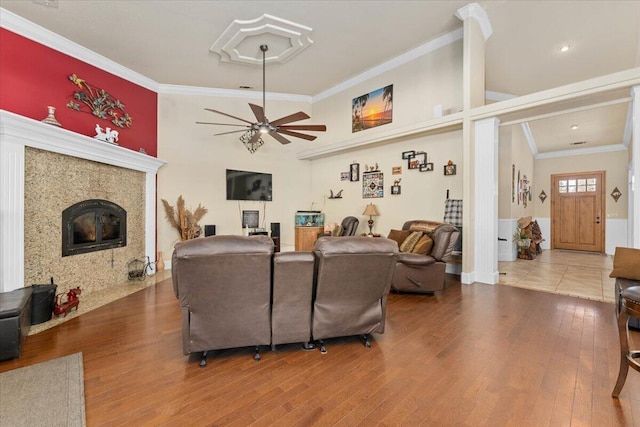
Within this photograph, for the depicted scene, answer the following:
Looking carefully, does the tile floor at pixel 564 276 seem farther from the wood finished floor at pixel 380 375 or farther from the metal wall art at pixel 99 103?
the metal wall art at pixel 99 103

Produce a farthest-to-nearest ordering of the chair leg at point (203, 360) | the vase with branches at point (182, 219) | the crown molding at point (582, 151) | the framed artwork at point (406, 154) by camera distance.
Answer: the crown molding at point (582, 151) → the vase with branches at point (182, 219) → the framed artwork at point (406, 154) → the chair leg at point (203, 360)

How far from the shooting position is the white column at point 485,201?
4.15m

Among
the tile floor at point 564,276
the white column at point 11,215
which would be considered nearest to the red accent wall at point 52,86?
the white column at point 11,215

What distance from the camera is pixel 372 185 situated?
6.08 meters

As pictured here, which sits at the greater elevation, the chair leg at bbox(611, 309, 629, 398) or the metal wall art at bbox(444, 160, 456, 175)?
the metal wall art at bbox(444, 160, 456, 175)

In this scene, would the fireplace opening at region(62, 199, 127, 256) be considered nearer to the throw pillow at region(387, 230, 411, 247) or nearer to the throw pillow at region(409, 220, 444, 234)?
the throw pillow at region(387, 230, 411, 247)

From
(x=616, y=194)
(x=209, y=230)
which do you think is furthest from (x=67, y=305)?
(x=616, y=194)

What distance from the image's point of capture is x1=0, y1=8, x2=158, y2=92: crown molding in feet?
11.5

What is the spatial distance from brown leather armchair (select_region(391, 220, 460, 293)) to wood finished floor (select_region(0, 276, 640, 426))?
0.77 m

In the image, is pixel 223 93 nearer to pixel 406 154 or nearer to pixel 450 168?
pixel 406 154

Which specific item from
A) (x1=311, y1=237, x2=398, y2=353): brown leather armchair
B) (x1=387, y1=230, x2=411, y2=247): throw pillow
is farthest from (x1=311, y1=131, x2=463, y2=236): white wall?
(x1=311, y1=237, x2=398, y2=353): brown leather armchair

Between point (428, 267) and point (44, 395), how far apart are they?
380cm

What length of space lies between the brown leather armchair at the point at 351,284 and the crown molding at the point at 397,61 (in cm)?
447

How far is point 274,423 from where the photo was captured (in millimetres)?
1485
